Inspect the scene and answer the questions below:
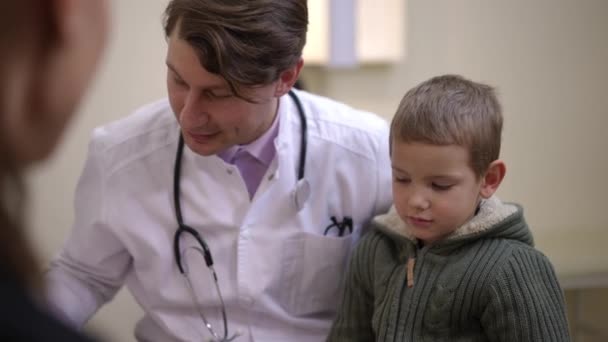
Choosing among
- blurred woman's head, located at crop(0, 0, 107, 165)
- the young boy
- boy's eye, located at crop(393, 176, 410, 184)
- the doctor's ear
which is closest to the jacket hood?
the young boy

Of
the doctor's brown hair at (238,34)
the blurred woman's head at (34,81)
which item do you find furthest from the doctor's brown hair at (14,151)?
the doctor's brown hair at (238,34)

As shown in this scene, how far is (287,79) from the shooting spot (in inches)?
62.3

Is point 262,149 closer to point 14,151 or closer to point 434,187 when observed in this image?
point 434,187

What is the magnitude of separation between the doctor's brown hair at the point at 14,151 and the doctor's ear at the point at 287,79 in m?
0.94

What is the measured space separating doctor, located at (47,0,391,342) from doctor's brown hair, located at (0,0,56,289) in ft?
3.17

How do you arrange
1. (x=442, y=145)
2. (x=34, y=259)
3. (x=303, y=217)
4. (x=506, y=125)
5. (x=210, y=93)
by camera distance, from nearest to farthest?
(x=34, y=259) < (x=442, y=145) < (x=210, y=93) < (x=303, y=217) < (x=506, y=125)

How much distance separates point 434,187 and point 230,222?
49 centimetres

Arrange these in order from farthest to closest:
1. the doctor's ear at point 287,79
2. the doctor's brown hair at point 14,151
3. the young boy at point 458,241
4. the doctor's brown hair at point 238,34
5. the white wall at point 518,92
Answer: the white wall at point 518,92 < the doctor's ear at point 287,79 < the doctor's brown hair at point 238,34 < the young boy at point 458,241 < the doctor's brown hair at point 14,151

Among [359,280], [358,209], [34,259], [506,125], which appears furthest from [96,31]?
[506,125]

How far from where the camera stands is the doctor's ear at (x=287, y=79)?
61.4 inches

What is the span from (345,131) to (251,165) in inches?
8.7

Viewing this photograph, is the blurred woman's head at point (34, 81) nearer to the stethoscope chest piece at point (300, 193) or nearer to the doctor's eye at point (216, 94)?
the doctor's eye at point (216, 94)

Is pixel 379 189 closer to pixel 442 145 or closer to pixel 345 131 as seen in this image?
pixel 345 131

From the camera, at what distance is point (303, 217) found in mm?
1679
